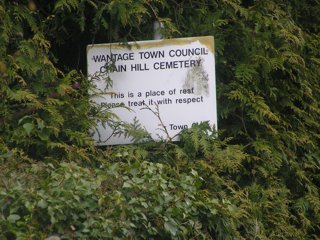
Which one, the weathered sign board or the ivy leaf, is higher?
the weathered sign board

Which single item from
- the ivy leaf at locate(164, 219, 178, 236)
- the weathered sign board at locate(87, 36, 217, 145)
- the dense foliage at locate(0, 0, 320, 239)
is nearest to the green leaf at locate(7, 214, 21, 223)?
the dense foliage at locate(0, 0, 320, 239)

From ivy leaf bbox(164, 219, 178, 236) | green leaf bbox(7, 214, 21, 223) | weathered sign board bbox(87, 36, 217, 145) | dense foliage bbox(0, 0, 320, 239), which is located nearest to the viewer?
green leaf bbox(7, 214, 21, 223)

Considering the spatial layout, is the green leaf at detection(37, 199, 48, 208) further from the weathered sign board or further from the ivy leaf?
the weathered sign board

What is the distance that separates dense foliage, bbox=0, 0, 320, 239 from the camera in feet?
13.7

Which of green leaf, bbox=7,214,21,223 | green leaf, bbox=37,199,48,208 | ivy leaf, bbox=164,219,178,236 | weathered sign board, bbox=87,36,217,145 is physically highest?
weathered sign board, bbox=87,36,217,145

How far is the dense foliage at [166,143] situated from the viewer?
164 inches

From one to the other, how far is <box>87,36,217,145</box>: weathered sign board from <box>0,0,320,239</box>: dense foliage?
0.13 m

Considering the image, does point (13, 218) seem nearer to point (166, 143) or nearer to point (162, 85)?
point (166, 143)

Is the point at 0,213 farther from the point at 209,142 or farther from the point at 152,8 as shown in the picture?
the point at 152,8

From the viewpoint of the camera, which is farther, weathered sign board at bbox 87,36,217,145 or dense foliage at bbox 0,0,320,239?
weathered sign board at bbox 87,36,217,145

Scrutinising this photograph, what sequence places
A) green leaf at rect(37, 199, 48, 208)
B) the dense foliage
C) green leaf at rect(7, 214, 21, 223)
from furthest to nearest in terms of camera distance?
the dense foliage, green leaf at rect(37, 199, 48, 208), green leaf at rect(7, 214, 21, 223)

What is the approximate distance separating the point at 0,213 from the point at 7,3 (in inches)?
86.7

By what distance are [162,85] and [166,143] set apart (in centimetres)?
45

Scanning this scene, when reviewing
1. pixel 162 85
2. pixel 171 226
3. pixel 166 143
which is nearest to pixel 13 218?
pixel 171 226
